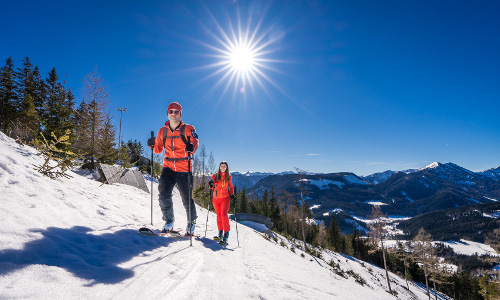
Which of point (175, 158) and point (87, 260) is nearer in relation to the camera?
point (87, 260)

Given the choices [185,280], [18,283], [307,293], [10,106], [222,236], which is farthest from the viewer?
[10,106]

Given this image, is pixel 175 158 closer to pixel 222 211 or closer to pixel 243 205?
pixel 222 211

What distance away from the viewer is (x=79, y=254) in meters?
2.30

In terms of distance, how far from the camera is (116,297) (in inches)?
67.1

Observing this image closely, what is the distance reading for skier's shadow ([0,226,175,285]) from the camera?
1.82 meters

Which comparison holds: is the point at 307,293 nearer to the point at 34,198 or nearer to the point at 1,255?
the point at 1,255

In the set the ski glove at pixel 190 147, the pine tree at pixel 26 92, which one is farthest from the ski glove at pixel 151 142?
the pine tree at pixel 26 92

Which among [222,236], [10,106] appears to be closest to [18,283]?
[222,236]

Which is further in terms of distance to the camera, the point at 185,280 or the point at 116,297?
the point at 185,280

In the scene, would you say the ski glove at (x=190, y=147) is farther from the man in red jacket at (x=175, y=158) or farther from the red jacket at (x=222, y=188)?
the red jacket at (x=222, y=188)

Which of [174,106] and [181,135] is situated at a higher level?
[174,106]

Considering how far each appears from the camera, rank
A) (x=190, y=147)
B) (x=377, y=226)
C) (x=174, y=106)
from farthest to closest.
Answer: (x=377, y=226), (x=174, y=106), (x=190, y=147)

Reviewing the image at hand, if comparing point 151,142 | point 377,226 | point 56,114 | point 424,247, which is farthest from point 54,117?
point 424,247

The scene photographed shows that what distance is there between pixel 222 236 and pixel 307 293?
3.29 meters
